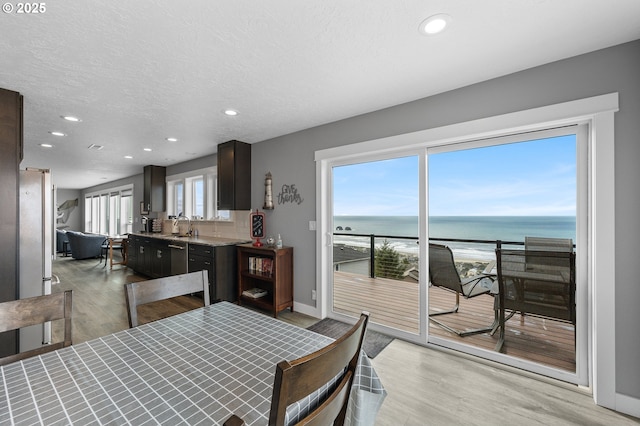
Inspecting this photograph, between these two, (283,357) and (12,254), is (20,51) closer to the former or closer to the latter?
(12,254)

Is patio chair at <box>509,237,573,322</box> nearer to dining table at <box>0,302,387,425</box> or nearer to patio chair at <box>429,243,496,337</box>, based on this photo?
patio chair at <box>429,243,496,337</box>

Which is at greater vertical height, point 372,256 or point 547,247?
point 547,247

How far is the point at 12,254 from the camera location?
7.82 feet

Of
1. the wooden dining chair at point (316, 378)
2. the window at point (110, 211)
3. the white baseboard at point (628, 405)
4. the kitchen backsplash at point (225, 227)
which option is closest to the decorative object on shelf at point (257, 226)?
the kitchen backsplash at point (225, 227)

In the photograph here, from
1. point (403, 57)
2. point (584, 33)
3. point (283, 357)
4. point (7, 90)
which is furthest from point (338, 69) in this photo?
point (7, 90)

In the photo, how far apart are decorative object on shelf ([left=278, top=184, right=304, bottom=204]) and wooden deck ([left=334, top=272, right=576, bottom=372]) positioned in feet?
3.66

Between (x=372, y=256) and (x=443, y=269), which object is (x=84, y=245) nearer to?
(x=372, y=256)

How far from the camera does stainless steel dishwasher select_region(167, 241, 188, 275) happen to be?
4.54 m

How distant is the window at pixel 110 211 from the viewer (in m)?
8.37

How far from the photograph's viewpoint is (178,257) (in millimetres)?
4691

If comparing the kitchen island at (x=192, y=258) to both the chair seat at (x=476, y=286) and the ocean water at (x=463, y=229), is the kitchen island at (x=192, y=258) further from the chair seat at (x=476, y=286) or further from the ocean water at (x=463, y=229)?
the chair seat at (x=476, y=286)

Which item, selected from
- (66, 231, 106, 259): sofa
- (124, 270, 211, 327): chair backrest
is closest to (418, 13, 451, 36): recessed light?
(124, 270, 211, 327): chair backrest

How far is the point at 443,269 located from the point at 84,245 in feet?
32.0

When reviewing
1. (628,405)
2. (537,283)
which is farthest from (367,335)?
(628,405)
